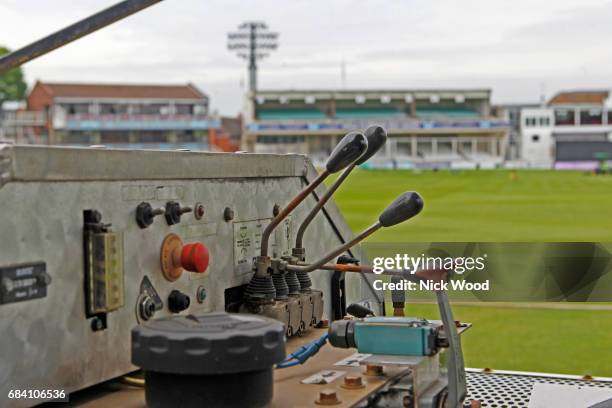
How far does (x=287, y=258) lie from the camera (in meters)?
2.45

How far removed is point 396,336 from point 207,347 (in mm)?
505

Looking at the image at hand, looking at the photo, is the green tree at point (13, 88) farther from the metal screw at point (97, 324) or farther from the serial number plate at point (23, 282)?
the serial number plate at point (23, 282)

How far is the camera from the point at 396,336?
6.06 ft

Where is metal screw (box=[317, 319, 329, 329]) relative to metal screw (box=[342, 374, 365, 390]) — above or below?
below

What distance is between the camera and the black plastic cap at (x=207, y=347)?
1508 millimetres

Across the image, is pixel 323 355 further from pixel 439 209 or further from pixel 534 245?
pixel 439 209

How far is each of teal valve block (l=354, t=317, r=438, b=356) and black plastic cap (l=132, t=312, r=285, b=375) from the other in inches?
13.0

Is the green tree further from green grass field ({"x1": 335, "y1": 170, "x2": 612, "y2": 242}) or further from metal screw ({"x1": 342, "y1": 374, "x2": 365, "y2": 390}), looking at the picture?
metal screw ({"x1": 342, "y1": 374, "x2": 365, "y2": 390})

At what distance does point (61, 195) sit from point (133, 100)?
72.3 meters

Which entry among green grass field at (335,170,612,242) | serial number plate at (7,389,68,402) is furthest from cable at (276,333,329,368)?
green grass field at (335,170,612,242)

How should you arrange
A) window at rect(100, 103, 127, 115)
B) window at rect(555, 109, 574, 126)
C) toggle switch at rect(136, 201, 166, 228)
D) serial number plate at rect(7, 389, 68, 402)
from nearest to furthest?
serial number plate at rect(7, 389, 68, 402) < toggle switch at rect(136, 201, 166, 228) < window at rect(100, 103, 127, 115) < window at rect(555, 109, 574, 126)

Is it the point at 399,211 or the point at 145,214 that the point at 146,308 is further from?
the point at 399,211

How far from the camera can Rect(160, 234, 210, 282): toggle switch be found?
2.00 meters

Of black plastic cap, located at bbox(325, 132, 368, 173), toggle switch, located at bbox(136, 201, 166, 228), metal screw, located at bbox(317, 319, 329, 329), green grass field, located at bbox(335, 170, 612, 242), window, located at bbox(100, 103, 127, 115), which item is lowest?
green grass field, located at bbox(335, 170, 612, 242)
